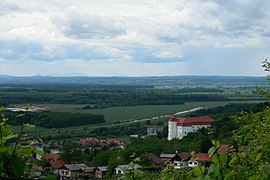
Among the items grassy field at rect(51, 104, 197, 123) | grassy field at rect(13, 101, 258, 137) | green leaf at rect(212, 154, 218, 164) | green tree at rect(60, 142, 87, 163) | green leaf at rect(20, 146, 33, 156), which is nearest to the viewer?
green leaf at rect(20, 146, 33, 156)

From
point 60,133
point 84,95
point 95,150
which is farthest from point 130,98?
point 95,150

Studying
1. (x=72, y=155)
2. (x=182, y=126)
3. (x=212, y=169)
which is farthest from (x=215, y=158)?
(x=182, y=126)

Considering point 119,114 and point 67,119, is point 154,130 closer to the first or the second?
point 67,119

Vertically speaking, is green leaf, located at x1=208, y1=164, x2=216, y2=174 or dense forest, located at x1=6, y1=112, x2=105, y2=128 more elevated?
green leaf, located at x1=208, y1=164, x2=216, y2=174

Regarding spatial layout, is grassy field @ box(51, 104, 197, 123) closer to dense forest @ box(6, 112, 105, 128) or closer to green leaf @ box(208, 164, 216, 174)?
dense forest @ box(6, 112, 105, 128)

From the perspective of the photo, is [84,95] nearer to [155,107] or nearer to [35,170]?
[155,107]

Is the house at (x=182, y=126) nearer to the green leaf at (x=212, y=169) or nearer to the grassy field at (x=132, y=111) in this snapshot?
the grassy field at (x=132, y=111)

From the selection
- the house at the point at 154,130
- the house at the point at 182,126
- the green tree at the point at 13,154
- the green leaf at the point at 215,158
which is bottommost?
the house at the point at 154,130

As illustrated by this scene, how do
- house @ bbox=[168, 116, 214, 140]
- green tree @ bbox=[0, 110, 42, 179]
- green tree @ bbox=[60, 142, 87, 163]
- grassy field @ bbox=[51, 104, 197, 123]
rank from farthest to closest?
grassy field @ bbox=[51, 104, 197, 123] < house @ bbox=[168, 116, 214, 140] < green tree @ bbox=[60, 142, 87, 163] < green tree @ bbox=[0, 110, 42, 179]

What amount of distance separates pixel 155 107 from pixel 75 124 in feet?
97.5

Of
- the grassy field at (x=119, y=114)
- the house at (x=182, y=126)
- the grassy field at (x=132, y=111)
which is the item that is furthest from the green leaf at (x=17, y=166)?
the grassy field at (x=132, y=111)

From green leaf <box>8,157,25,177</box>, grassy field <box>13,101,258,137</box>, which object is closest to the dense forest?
grassy field <box>13,101,258,137</box>

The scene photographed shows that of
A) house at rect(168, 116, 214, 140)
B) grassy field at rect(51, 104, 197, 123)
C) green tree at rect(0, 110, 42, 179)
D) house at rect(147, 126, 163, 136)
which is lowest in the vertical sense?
house at rect(147, 126, 163, 136)

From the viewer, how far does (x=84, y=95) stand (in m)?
110
